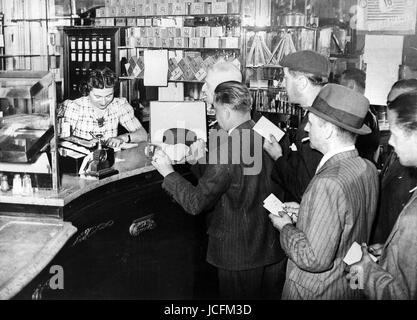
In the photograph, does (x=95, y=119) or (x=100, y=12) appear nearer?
(x=95, y=119)

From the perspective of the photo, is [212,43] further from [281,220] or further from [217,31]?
[281,220]

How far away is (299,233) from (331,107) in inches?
19.1

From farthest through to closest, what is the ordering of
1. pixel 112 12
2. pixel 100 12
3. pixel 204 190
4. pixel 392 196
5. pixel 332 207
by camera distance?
pixel 100 12, pixel 112 12, pixel 392 196, pixel 204 190, pixel 332 207

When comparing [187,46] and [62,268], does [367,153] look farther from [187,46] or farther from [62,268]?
[187,46]

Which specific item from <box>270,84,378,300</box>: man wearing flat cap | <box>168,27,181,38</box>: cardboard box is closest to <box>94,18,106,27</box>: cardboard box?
<box>168,27,181,38</box>: cardboard box

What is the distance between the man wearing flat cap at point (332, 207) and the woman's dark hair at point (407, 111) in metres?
0.16

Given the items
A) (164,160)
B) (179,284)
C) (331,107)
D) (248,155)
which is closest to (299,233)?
(331,107)

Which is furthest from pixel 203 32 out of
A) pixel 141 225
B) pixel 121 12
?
pixel 141 225

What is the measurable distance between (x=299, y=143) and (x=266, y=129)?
23 centimetres

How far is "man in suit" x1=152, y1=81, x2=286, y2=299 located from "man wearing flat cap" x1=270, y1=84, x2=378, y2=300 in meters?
0.47

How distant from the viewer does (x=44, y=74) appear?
2385 mm

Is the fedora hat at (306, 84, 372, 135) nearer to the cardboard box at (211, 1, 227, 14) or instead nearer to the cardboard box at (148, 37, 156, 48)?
the cardboard box at (211, 1, 227, 14)

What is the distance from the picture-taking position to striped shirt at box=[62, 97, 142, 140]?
4.20 m

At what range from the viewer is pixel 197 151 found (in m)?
3.28
